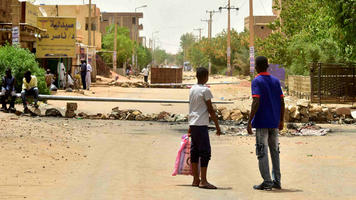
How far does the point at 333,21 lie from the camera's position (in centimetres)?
2247

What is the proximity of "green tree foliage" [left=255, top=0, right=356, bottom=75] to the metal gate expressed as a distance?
2.23 ft

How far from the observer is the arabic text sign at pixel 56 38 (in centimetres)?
3881

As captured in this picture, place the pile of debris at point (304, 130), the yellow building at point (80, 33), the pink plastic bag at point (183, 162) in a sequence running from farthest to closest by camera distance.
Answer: the yellow building at point (80, 33), the pile of debris at point (304, 130), the pink plastic bag at point (183, 162)

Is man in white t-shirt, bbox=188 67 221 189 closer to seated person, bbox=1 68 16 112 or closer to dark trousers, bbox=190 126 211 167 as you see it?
dark trousers, bbox=190 126 211 167

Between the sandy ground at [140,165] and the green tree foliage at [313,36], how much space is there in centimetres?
596

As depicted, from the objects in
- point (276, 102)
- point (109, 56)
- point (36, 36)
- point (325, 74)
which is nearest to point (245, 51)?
point (109, 56)

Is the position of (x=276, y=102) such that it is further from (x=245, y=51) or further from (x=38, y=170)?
(x=245, y=51)

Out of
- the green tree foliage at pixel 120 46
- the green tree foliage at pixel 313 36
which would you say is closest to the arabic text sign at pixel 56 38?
the green tree foliage at pixel 313 36

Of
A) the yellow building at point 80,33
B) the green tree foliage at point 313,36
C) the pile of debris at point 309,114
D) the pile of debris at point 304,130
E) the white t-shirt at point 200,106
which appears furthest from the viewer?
the yellow building at point 80,33

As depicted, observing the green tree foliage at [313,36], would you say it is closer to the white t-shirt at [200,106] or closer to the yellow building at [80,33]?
the yellow building at [80,33]

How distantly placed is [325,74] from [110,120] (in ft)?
36.4

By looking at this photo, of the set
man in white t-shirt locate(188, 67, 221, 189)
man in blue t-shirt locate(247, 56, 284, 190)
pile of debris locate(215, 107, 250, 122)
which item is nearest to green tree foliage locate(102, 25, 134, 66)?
pile of debris locate(215, 107, 250, 122)

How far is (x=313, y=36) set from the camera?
110ft

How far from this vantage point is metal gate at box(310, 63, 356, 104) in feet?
90.2
